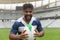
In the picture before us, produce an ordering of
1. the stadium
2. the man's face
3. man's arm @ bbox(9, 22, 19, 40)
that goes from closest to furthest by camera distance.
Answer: the man's face, man's arm @ bbox(9, 22, 19, 40), the stadium

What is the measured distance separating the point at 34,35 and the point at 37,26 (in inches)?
8.6

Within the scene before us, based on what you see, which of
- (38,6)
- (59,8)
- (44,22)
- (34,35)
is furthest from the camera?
(38,6)

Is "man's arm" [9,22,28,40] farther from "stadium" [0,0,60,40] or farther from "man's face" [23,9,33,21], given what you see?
"stadium" [0,0,60,40]

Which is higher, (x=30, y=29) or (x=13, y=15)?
(x=30, y=29)

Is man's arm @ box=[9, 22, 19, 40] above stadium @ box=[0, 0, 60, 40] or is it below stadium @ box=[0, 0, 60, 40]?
above

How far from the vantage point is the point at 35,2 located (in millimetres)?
35281

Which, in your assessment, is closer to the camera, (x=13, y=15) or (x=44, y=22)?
(x=44, y=22)

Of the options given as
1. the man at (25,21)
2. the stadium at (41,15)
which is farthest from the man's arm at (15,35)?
the stadium at (41,15)

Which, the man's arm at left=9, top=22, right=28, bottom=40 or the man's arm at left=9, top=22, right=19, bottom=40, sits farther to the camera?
the man's arm at left=9, top=22, right=19, bottom=40

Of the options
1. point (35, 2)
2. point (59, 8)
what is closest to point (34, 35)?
point (59, 8)

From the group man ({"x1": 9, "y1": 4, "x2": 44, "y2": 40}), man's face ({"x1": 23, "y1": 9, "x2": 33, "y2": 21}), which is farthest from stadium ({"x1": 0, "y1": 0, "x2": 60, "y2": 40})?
man's face ({"x1": 23, "y1": 9, "x2": 33, "y2": 21})

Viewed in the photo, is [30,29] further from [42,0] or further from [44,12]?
[42,0]

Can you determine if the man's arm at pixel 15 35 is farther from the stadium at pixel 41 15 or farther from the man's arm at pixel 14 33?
the stadium at pixel 41 15

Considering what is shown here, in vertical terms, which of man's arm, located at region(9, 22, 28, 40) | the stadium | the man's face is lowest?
the stadium
